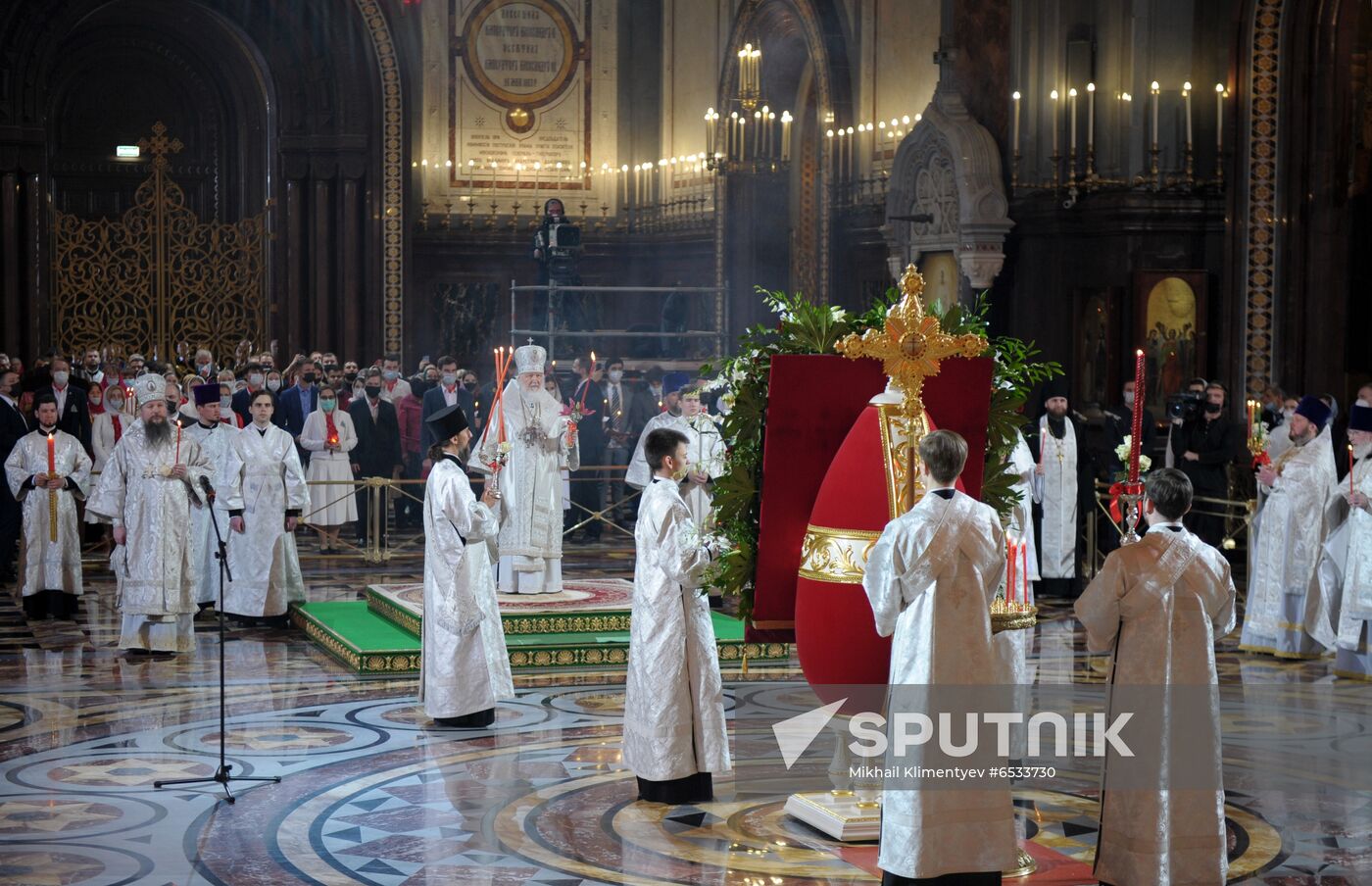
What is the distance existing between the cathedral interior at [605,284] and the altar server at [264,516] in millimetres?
259

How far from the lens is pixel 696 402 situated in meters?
12.3

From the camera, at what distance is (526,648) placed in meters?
10.4

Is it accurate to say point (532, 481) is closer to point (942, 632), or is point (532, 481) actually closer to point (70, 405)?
point (70, 405)

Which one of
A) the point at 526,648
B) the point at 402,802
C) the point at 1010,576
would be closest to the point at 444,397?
the point at 526,648

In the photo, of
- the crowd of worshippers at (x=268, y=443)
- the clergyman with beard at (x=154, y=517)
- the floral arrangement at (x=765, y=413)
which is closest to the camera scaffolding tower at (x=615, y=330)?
the crowd of worshippers at (x=268, y=443)

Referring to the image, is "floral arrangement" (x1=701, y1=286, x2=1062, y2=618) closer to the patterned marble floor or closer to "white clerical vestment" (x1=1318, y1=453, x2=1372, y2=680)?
the patterned marble floor

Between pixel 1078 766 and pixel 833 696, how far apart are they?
6.92ft

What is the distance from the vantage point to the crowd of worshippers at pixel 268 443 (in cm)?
1189

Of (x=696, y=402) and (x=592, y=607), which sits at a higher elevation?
(x=696, y=402)

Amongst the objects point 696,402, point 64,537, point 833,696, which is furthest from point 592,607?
point 833,696

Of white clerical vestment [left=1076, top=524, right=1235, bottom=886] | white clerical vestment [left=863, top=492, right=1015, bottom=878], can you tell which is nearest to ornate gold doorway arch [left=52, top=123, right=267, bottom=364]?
white clerical vestment [left=863, top=492, right=1015, bottom=878]

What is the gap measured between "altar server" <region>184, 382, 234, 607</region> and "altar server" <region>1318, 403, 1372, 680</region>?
278 inches

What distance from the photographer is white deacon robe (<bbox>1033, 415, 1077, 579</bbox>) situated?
13.3 metres

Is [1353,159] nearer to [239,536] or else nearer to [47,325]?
[239,536]
